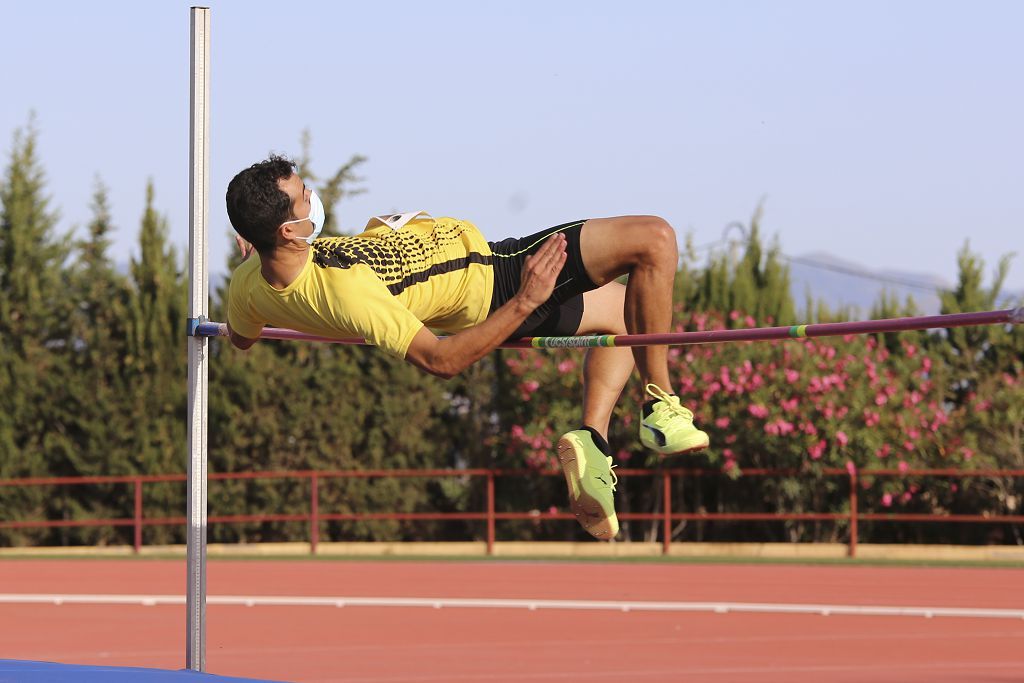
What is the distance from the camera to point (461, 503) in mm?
16703

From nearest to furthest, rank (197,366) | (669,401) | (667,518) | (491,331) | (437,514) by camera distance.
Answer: (491,331), (669,401), (197,366), (667,518), (437,514)

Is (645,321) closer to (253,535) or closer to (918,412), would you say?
(918,412)

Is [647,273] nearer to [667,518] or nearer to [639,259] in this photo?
[639,259]

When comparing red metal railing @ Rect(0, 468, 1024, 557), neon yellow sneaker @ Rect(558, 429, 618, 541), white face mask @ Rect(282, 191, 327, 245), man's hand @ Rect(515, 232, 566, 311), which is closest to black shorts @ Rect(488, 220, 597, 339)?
man's hand @ Rect(515, 232, 566, 311)

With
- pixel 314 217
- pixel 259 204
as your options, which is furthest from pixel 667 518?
pixel 259 204

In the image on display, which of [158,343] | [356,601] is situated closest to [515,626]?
[356,601]

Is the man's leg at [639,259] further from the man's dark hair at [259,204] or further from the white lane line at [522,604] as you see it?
the white lane line at [522,604]

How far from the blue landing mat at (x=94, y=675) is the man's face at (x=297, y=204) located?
4.46ft

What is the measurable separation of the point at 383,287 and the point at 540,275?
479mm

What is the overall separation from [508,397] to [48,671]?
1165 centimetres

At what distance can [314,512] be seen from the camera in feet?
49.0

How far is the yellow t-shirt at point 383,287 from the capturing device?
4.66 m

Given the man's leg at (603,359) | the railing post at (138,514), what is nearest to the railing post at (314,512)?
the railing post at (138,514)

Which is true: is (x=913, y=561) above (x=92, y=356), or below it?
below
